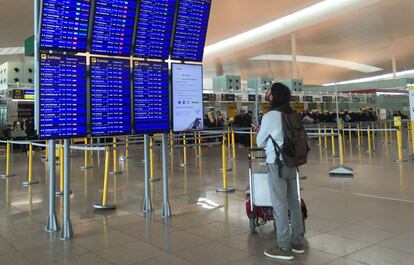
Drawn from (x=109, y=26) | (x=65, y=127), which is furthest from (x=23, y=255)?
(x=109, y=26)

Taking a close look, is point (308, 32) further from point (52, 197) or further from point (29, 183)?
point (52, 197)

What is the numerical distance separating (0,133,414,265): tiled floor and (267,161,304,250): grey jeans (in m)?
0.19

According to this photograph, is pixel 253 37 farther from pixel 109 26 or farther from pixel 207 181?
pixel 109 26

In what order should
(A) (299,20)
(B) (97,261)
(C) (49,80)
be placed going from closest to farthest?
(B) (97,261), (C) (49,80), (A) (299,20)

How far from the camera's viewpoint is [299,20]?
61.1ft

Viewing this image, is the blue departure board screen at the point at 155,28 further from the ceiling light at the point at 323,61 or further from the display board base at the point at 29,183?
the ceiling light at the point at 323,61

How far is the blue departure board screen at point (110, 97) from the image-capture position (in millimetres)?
4391

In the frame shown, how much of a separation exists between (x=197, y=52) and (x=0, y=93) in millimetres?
10494

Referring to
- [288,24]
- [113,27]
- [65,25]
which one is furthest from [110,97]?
[288,24]

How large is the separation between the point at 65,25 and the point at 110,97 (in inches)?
37.6

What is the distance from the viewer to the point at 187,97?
510cm

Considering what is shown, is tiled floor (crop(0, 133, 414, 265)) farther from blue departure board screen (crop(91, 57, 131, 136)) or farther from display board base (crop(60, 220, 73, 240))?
blue departure board screen (crop(91, 57, 131, 136))

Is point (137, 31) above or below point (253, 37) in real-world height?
below

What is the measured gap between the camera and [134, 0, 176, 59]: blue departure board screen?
473cm
